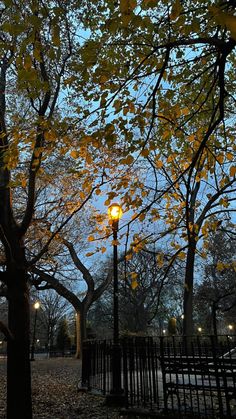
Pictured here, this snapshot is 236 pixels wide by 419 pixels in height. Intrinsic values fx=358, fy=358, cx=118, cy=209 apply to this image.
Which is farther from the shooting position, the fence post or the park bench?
the fence post

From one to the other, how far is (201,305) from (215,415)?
33909 mm

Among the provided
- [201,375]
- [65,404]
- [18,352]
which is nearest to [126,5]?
[201,375]

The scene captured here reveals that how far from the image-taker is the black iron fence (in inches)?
236

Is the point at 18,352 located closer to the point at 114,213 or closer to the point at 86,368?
the point at 114,213

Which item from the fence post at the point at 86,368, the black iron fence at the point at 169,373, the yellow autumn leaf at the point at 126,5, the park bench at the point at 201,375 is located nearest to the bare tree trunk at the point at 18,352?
the black iron fence at the point at 169,373

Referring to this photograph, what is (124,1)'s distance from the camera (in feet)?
8.88

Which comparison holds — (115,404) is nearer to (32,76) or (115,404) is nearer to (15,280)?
(15,280)

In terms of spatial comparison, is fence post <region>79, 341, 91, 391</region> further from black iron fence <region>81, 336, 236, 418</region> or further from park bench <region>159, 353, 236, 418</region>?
park bench <region>159, 353, 236, 418</region>

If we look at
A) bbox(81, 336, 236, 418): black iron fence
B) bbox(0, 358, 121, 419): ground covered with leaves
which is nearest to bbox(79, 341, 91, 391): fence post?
bbox(81, 336, 236, 418): black iron fence

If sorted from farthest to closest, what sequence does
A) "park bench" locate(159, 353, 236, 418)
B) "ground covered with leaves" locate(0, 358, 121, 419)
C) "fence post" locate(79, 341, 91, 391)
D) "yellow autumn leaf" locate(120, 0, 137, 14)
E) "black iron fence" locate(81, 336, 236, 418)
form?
"fence post" locate(79, 341, 91, 391), "ground covered with leaves" locate(0, 358, 121, 419), "black iron fence" locate(81, 336, 236, 418), "park bench" locate(159, 353, 236, 418), "yellow autumn leaf" locate(120, 0, 137, 14)

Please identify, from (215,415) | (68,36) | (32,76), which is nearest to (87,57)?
(32,76)

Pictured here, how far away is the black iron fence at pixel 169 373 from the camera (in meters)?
6.00

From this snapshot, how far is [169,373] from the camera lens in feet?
22.5

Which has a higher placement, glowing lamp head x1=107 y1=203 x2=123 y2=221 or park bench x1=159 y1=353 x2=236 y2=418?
glowing lamp head x1=107 y1=203 x2=123 y2=221
